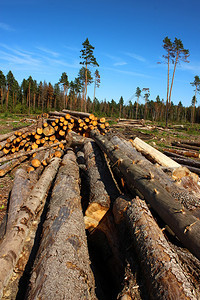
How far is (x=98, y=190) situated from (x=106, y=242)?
1.06 m

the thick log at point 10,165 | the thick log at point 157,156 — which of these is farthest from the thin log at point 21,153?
the thick log at point 157,156

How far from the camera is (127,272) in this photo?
7.87 feet

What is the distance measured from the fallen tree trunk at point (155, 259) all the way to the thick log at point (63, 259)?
0.75m

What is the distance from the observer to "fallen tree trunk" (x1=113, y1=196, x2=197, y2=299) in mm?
1870

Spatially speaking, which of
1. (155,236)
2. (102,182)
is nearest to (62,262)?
(155,236)

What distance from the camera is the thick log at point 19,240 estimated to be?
251 centimetres

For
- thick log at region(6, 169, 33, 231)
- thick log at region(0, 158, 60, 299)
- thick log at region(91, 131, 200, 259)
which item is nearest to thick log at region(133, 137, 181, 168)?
thick log at region(91, 131, 200, 259)

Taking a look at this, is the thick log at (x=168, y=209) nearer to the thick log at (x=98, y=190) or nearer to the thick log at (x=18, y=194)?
the thick log at (x=98, y=190)

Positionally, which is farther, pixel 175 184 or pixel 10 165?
pixel 10 165

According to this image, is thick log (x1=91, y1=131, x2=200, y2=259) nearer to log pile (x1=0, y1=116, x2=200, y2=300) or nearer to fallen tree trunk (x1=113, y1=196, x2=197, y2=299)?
log pile (x1=0, y1=116, x2=200, y2=300)

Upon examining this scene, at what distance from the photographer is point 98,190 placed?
4117 mm

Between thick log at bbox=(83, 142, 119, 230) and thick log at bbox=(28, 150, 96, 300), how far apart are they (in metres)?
0.34

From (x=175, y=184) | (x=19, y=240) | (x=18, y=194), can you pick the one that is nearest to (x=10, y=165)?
(x=18, y=194)

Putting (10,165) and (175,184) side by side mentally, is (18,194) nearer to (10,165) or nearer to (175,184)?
(10,165)
